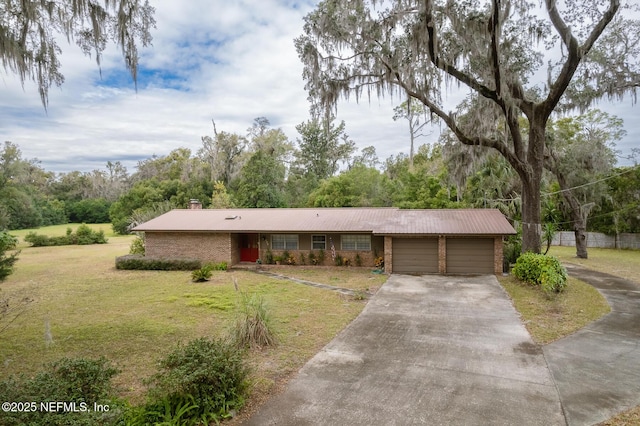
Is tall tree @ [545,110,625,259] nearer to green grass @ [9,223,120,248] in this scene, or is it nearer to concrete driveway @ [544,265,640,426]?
concrete driveway @ [544,265,640,426]

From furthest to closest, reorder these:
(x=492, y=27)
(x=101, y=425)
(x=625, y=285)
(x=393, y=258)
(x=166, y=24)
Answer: (x=393, y=258), (x=625, y=285), (x=492, y=27), (x=166, y=24), (x=101, y=425)

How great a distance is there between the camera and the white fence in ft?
82.2

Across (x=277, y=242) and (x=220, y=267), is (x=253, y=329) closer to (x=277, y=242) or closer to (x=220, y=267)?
(x=220, y=267)

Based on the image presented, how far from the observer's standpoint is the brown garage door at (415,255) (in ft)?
54.0

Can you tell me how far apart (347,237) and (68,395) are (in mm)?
14493

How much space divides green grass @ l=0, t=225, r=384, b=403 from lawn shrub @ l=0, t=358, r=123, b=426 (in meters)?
0.99

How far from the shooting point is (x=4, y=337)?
8453mm

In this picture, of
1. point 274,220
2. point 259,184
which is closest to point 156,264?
point 274,220

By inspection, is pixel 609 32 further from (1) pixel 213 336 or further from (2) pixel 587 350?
(1) pixel 213 336

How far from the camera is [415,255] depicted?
16594mm

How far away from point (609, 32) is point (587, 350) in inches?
560

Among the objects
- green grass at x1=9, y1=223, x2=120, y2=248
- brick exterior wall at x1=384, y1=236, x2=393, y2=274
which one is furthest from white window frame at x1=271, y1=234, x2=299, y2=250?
green grass at x1=9, y1=223, x2=120, y2=248

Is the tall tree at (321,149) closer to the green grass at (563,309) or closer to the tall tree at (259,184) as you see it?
the tall tree at (259,184)

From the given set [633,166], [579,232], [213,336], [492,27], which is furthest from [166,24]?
[633,166]
